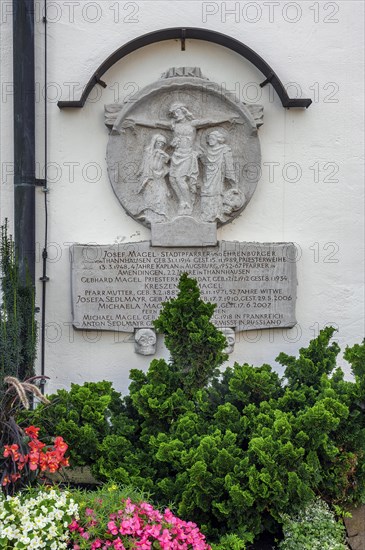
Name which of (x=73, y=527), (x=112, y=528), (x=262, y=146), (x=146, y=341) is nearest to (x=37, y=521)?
(x=73, y=527)

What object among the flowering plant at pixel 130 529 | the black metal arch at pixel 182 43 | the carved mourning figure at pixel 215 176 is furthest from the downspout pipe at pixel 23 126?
the flowering plant at pixel 130 529

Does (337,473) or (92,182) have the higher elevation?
(92,182)

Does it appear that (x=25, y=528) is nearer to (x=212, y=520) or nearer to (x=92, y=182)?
(x=212, y=520)

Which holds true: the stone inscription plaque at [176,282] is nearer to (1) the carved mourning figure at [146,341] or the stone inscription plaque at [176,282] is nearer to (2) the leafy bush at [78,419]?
(1) the carved mourning figure at [146,341]

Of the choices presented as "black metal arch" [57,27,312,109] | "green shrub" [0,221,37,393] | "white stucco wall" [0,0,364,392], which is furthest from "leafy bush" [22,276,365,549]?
"black metal arch" [57,27,312,109]

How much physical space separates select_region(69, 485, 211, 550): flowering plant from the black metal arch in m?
3.34

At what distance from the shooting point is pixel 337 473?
12.5 feet

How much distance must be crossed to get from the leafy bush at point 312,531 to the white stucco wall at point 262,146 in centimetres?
205

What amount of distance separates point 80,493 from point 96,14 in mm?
3867

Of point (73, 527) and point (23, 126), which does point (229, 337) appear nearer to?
point (23, 126)

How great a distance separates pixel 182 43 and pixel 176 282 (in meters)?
1.94

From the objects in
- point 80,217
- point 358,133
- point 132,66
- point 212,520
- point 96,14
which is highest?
point 96,14

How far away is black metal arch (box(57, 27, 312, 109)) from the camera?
213 inches

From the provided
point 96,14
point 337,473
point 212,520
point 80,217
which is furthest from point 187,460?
point 96,14
